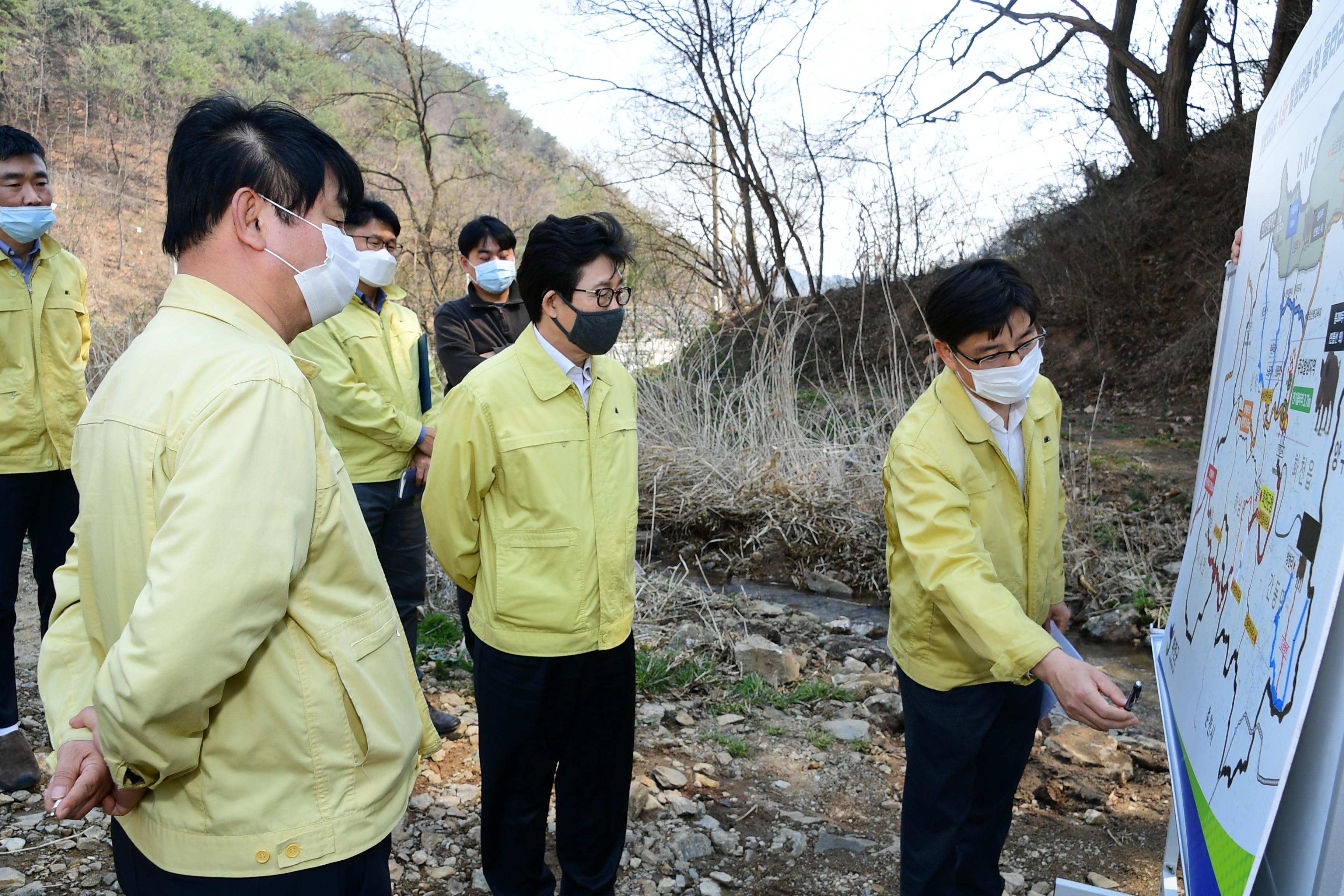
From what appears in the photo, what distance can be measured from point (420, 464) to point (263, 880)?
2251 mm

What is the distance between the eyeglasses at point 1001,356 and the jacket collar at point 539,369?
3.15 feet

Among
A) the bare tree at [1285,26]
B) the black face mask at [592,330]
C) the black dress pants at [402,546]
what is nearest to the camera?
the black face mask at [592,330]

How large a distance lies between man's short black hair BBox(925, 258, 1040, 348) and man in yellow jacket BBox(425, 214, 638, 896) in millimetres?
805

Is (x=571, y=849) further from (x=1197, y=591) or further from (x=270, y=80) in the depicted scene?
(x=270, y=80)

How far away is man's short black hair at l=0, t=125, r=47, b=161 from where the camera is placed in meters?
2.88

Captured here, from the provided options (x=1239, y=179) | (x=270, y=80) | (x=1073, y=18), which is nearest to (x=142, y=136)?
(x=270, y=80)

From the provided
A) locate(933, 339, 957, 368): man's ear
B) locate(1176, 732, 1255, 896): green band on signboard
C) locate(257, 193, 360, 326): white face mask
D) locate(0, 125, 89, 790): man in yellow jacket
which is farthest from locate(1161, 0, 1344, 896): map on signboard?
locate(0, 125, 89, 790): man in yellow jacket

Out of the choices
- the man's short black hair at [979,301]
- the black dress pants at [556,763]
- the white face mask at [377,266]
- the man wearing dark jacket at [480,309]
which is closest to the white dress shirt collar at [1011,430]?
the man's short black hair at [979,301]

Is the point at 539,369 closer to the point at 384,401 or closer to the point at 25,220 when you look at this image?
the point at 384,401

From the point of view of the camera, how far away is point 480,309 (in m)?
3.91

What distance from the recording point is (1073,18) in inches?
432

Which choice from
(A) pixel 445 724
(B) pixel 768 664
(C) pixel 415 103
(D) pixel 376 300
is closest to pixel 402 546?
(A) pixel 445 724

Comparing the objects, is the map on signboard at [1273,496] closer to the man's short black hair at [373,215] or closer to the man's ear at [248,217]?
the man's ear at [248,217]

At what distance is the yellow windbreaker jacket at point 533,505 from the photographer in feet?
7.04
